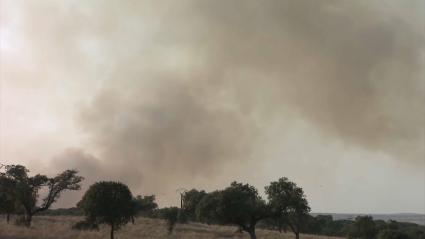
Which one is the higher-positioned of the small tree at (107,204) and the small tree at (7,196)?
the small tree at (7,196)

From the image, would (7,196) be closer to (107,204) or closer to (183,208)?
(107,204)

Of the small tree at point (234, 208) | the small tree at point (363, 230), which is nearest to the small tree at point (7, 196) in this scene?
the small tree at point (234, 208)

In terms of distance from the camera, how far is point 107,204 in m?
53.9

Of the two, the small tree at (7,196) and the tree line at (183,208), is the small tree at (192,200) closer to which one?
the tree line at (183,208)

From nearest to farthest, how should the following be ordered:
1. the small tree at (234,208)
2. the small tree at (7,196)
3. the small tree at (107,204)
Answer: the small tree at (107,204), the small tree at (234,208), the small tree at (7,196)

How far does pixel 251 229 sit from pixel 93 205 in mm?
22499

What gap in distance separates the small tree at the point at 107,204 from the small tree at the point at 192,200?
46.7 metres

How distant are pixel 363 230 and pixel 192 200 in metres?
38.3

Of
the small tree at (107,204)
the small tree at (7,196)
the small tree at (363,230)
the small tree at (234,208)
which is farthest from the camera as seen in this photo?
the small tree at (363,230)

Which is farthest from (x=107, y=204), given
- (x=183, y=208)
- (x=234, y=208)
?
(x=183, y=208)

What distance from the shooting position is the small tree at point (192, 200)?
104 m

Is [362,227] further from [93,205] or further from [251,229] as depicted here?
[93,205]

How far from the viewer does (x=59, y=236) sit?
5238cm

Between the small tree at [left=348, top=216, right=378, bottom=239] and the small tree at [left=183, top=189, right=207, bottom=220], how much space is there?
32079mm
